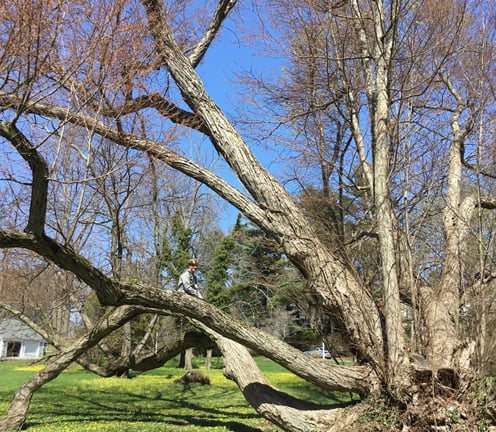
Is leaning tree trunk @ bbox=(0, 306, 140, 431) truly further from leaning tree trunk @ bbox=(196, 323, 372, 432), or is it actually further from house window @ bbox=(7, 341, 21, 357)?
house window @ bbox=(7, 341, 21, 357)

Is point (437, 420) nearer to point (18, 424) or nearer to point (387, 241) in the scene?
point (387, 241)

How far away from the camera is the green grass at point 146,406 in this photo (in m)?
8.22

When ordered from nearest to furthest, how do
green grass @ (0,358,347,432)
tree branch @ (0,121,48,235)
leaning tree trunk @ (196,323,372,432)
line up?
1. tree branch @ (0,121,48,235)
2. leaning tree trunk @ (196,323,372,432)
3. green grass @ (0,358,347,432)

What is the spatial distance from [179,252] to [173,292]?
1590 centimetres

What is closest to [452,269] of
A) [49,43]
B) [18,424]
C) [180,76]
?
[180,76]

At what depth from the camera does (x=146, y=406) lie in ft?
36.0

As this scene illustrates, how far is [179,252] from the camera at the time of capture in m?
22.6

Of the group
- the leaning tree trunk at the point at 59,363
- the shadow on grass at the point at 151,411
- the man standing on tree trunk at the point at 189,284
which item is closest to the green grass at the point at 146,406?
the shadow on grass at the point at 151,411

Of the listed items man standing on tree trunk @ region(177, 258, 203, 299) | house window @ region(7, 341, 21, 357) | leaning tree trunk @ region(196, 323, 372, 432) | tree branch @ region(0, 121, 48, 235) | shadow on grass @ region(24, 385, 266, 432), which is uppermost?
tree branch @ region(0, 121, 48, 235)

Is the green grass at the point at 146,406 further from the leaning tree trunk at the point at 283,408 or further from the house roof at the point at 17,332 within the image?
the house roof at the point at 17,332

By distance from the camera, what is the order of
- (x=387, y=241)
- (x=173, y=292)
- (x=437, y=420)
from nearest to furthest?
1. (x=437, y=420)
2. (x=387, y=241)
3. (x=173, y=292)

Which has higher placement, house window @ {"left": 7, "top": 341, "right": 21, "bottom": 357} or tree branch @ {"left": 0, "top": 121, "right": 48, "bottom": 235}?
tree branch @ {"left": 0, "top": 121, "right": 48, "bottom": 235}

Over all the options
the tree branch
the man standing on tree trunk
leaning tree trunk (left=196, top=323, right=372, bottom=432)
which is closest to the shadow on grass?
leaning tree trunk (left=196, top=323, right=372, bottom=432)

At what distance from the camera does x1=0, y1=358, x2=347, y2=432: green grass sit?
8.22 meters
